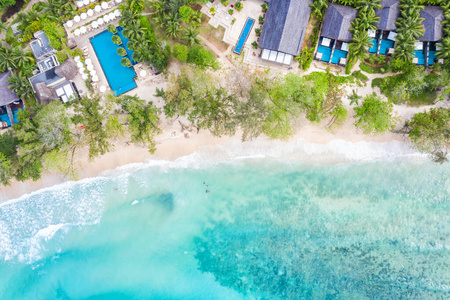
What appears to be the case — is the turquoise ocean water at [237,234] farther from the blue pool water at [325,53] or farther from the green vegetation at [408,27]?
the green vegetation at [408,27]

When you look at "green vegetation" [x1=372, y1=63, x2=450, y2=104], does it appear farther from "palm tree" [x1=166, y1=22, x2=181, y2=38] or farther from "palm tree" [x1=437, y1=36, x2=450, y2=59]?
"palm tree" [x1=166, y1=22, x2=181, y2=38]

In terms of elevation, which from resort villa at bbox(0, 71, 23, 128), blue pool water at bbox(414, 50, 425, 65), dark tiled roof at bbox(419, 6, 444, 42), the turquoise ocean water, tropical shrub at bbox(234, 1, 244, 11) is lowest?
the turquoise ocean water

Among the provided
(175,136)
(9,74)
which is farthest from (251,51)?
(9,74)

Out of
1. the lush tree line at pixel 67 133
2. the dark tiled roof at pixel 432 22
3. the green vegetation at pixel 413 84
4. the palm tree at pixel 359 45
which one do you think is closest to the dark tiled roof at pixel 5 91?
the lush tree line at pixel 67 133

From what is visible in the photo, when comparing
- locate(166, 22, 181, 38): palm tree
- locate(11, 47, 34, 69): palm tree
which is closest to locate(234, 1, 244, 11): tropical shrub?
locate(166, 22, 181, 38): palm tree

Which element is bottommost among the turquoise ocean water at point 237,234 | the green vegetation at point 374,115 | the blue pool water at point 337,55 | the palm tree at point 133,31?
the turquoise ocean water at point 237,234
